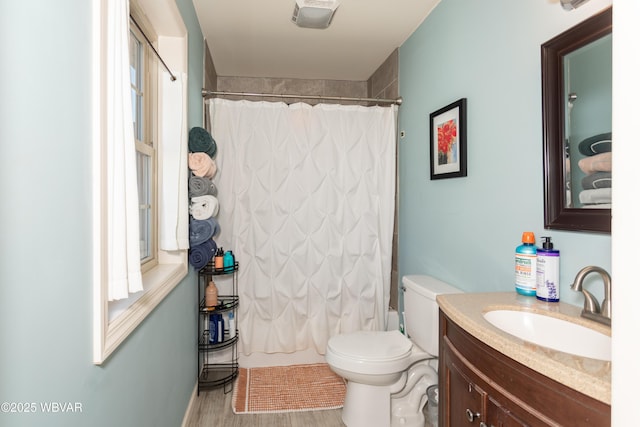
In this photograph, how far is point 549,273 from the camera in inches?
54.1

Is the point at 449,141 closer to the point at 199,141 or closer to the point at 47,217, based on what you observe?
the point at 199,141

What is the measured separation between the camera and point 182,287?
209cm

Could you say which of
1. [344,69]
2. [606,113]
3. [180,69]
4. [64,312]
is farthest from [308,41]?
[64,312]

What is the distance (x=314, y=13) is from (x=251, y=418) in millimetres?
2396

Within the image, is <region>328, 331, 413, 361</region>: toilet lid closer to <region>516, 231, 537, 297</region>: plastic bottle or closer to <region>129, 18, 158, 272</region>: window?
<region>516, 231, 537, 297</region>: plastic bottle

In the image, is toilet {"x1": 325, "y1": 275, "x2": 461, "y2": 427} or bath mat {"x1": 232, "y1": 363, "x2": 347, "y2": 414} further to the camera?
bath mat {"x1": 232, "y1": 363, "x2": 347, "y2": 414}

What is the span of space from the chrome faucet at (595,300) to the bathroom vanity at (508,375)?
3 cm

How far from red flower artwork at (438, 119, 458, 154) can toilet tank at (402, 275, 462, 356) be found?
75 centimetres

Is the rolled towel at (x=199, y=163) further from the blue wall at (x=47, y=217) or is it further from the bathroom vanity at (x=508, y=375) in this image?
the bathroom vanity at (x=508, y=375)

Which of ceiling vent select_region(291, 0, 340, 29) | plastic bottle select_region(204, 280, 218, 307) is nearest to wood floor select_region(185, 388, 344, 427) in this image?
plastic bottle select_region(204, 280, 218, 307)

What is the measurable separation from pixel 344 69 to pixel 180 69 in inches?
67.0

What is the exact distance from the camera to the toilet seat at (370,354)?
199 centimetres

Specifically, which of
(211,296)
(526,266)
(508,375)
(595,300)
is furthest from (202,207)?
(595,300)

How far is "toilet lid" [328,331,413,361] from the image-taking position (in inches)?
79.8
